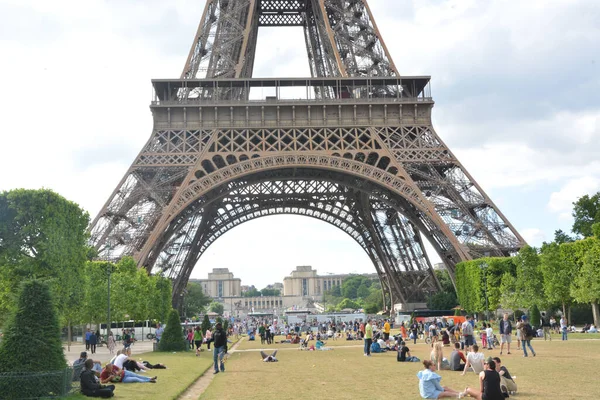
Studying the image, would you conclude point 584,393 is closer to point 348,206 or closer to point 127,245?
point 127,245

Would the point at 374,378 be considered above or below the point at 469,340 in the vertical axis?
below

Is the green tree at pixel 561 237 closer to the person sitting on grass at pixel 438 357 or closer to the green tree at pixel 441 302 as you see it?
the green tree at pixel 441 302

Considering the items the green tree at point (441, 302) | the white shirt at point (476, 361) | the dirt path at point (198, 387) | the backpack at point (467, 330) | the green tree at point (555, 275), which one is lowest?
the dirt path at point (198, 387)

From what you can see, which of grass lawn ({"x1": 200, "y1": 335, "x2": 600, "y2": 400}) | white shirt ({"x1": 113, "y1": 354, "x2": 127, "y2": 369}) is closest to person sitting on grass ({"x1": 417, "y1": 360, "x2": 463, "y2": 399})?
grass lawn ({"x1": 200, "y1": 335, "x2": 600, "y2": 400})

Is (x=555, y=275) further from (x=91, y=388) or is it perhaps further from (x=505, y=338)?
(x=91, y=388)

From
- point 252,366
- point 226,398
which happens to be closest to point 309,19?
point 252,366

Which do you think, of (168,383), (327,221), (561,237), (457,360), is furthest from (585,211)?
(168,383)

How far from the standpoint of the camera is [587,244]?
150ft

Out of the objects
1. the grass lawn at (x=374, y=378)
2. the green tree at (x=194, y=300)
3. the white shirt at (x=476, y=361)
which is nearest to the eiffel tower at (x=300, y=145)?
the grass lawn at (x=374, y=378)

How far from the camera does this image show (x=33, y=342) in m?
15.4

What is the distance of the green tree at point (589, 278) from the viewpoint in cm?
4186

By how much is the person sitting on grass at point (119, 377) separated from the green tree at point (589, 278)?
32342 mm

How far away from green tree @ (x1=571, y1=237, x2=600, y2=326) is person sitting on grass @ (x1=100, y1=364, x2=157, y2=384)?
32342 millimetres

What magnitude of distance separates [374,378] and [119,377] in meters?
7.83
